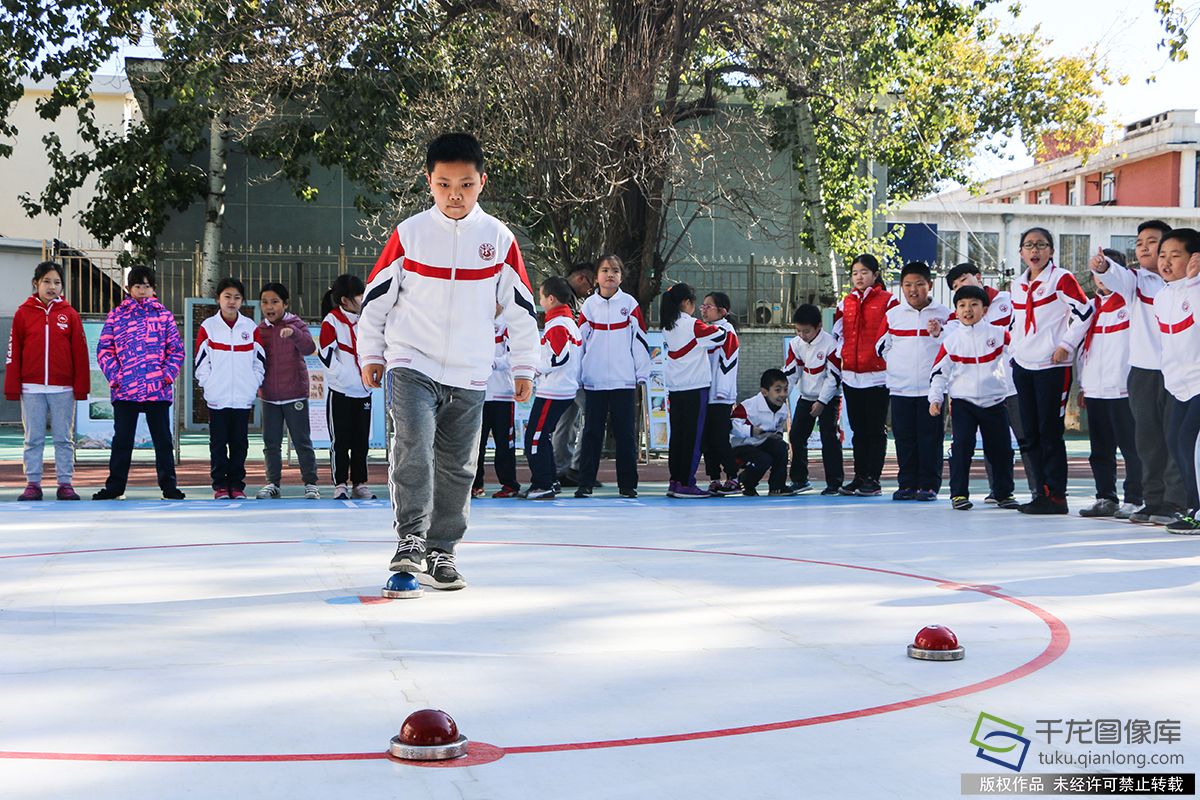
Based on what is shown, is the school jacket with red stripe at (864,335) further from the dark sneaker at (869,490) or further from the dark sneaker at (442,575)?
the dark sneaker at (442,575)

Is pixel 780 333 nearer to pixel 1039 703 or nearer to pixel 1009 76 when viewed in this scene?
pixel 1009 76

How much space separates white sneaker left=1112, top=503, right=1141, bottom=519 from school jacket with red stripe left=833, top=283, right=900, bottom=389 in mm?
2267

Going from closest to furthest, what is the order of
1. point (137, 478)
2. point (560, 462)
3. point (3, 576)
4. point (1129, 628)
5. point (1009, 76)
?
point (1129, 628) < point (3, 576) < point (560, 462) < point (137, 478) < point (1009, 76)

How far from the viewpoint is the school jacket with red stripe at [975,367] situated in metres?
10.4

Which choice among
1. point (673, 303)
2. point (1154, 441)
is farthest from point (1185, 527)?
point (673, 303)

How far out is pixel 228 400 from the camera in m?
10.9

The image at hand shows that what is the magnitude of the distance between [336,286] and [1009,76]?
2552cm

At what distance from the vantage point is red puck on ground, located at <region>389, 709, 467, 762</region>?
3.17 metres

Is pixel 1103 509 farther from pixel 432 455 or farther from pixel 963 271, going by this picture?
pixel 432 455

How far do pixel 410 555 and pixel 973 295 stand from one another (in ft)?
19.9

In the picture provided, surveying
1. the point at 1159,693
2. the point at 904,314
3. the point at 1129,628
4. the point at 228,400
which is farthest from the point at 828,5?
the point at 1159,693

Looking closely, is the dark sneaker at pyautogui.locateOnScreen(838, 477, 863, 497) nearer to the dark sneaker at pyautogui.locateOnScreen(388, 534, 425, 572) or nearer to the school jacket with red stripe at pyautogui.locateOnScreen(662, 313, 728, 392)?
the school jacket with red stripe at pyautogui.locateOnScreen(662, 313, 728, 392)

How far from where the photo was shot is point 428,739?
3197 mm

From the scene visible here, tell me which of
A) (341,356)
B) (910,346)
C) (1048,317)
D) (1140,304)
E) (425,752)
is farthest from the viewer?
(910,346)
